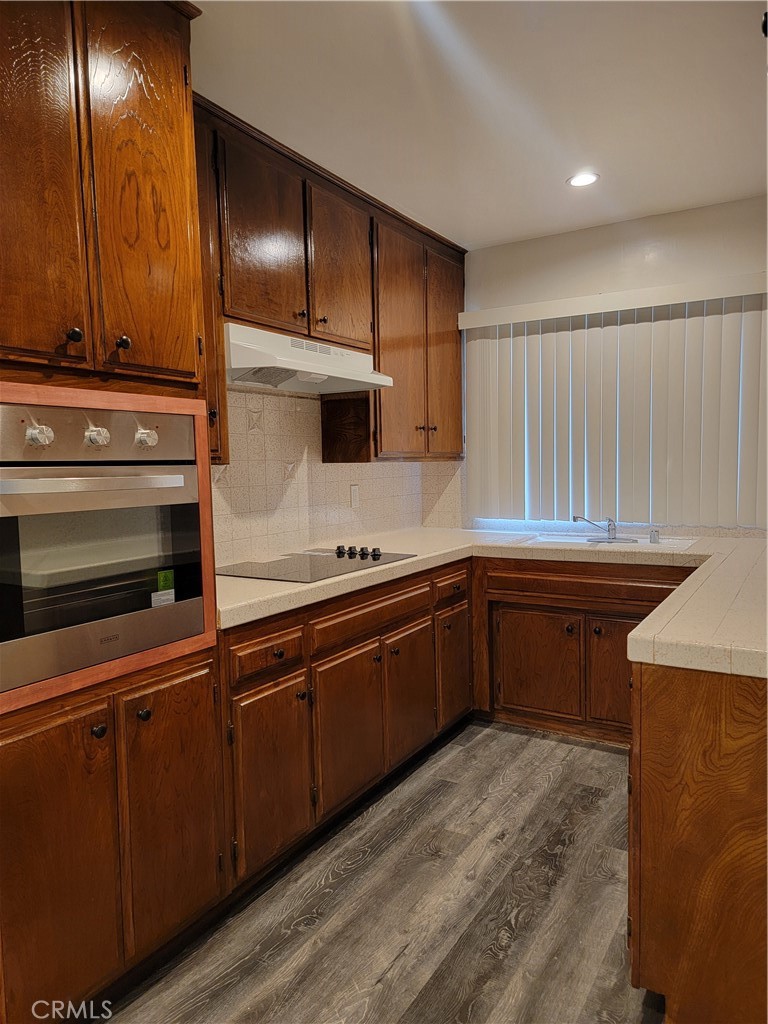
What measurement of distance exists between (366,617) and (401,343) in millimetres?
1517

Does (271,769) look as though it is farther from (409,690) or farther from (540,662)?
(540,662)

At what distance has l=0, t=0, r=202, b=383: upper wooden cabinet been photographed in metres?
1.42

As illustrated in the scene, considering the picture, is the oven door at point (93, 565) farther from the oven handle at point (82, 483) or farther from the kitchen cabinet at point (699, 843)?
the kitchen cabinet at point (699, 843)

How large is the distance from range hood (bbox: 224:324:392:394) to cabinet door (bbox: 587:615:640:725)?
1.55 m

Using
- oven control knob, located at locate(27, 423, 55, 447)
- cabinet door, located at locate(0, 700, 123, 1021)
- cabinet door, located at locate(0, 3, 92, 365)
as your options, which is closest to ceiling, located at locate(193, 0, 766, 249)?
cabinet door, located at locate(0, 3, 92, 365)

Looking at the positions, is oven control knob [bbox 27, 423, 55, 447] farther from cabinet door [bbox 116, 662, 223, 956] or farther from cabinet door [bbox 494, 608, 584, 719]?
cabinet door [bbox 494, 608, 584, 719]

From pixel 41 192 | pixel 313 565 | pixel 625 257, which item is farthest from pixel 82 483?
pixel 625 257

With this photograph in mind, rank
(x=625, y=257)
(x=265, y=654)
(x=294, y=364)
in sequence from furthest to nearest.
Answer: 1. (x=625, y=257)
2. (x=294, y=364)
3. (x=265, y=654)

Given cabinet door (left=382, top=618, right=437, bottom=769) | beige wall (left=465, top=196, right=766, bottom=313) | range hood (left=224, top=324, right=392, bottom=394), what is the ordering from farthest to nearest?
Result: 1. beige wall (left=465, top=196, right=766, bottom=313)
2. cabinet door (left=382, top=618, right=437, bottom=769)
3. range hood (left=224, top=324, right=392, bottom=394)

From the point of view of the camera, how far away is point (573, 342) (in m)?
3.67

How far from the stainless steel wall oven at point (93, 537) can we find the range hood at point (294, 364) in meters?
0.56

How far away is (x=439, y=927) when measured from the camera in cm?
197

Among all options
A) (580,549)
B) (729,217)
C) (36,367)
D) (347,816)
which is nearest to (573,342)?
(729,217)

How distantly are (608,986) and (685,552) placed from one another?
1.78m
